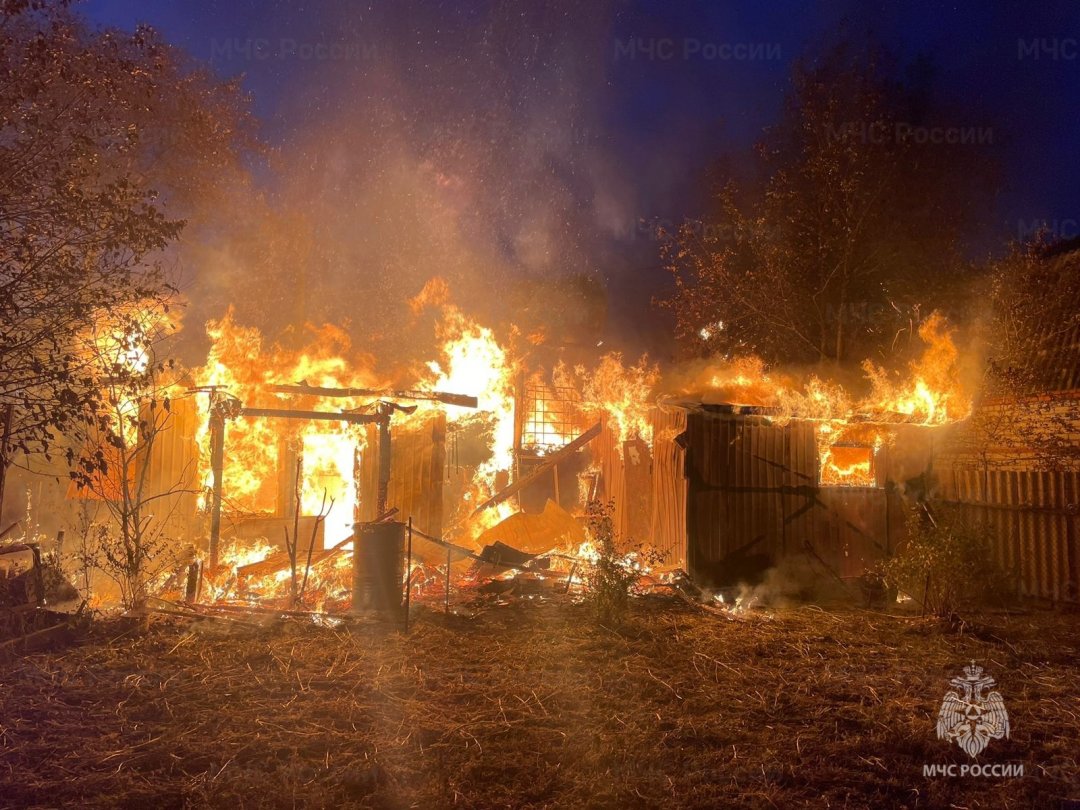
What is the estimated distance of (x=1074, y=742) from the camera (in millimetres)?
5887

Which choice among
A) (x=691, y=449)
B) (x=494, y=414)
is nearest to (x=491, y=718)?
(x=691, y=449)

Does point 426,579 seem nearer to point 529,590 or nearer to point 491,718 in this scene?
point 529,590

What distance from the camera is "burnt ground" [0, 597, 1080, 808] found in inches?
194

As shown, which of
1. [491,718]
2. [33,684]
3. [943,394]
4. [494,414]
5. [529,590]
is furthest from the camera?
[494,414]

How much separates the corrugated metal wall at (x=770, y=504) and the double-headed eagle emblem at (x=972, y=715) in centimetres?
498

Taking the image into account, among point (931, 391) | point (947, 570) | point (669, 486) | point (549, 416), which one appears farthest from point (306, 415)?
point (931, 391)

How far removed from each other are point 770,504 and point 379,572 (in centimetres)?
743

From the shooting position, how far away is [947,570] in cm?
1020

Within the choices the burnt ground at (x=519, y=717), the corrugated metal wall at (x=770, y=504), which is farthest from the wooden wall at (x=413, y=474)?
the corrugated metal wall at (x=770, y=504)

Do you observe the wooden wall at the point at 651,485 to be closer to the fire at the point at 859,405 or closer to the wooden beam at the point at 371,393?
the fire at the point at 859,405

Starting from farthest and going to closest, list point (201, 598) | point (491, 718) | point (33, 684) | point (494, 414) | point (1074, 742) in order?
point (494, 414)
point (201, 598)
point (33, 684)
point (491, 718)
point (1074, 742)

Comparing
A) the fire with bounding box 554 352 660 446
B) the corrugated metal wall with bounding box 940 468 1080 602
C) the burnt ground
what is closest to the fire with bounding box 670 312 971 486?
the fire with bounding box 554 352 660 446

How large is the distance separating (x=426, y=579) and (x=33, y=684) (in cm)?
644

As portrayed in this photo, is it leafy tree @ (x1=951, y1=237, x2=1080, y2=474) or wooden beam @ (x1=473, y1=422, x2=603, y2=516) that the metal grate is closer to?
wooden beam @ (x1=473, y1=422, x2=603, y2=516)
